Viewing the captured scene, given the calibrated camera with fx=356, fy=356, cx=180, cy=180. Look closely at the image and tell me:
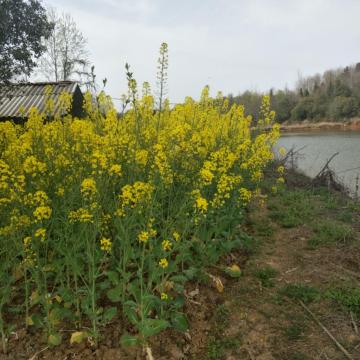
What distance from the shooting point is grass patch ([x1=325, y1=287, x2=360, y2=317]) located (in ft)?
10.5

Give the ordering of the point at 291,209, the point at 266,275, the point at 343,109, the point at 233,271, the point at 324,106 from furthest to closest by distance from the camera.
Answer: the point at 324,106 → the point at 343,109 → the point at 291,209 → the point at 266,275 → the point at 233,271

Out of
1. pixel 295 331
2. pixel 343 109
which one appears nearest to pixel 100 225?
pixel 295 331

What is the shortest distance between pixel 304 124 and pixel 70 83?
34500mm

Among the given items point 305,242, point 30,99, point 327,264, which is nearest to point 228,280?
point 327,264

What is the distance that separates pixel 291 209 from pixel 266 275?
8.25 feet

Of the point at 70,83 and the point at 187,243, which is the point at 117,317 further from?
the point at 70,83

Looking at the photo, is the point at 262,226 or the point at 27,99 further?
the point at 27,99

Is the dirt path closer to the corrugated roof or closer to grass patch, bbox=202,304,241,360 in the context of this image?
grass patch, bbox=202,304,241,360

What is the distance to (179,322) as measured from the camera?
274 centimetres

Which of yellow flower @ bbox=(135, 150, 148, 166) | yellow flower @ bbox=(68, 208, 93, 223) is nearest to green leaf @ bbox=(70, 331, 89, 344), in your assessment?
yellow flower @ bbox=(68, 208, 93, 223)

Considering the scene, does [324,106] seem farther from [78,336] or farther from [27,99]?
[78,336]

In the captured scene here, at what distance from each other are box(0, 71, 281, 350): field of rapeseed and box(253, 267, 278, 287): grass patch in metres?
0.43

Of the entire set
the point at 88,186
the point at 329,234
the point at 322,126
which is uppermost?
the point at 88,186

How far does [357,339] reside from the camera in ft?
9.23
